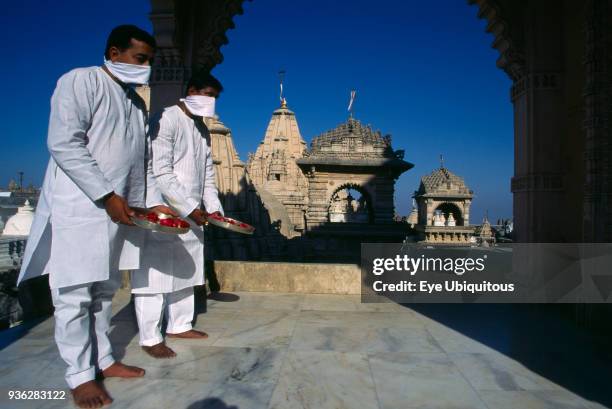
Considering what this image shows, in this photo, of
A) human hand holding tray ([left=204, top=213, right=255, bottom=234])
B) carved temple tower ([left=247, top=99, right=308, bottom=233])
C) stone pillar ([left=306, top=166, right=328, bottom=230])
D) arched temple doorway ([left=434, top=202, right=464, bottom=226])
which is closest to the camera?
human hand holding tray ([left=204, top=213, right=255, bottom=234])

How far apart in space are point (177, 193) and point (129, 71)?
95 cm

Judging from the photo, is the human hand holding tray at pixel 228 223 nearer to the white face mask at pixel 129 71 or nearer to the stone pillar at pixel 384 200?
the white face mask at pixel 129 71

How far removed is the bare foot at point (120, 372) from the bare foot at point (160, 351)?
1.06 feet

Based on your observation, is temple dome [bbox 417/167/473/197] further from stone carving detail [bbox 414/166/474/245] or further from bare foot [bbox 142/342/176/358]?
bare foot [bbox 142/342/176/358]

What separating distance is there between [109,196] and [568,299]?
14.7ft

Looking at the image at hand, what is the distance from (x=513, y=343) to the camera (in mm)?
3438

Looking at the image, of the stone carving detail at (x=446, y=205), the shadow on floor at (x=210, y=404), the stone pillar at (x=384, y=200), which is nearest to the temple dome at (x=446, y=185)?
the stone carving detail at (x=446, y=205)

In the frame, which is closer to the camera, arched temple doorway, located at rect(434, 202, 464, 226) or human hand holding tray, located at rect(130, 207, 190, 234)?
human hand holding tray, located at rect(130, 207, 190, 234)

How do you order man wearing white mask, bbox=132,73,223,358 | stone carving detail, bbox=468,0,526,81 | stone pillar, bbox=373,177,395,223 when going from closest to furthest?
man wearing white mask, bbox=132,73,223,358 → stone carving detail, bbox=468,0,526,81 → stone pillar, bbox=373,177,395,223

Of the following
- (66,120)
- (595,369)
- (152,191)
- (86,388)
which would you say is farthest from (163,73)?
(595,369)

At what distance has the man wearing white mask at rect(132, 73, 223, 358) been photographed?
10.5ft

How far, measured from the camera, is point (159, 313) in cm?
323

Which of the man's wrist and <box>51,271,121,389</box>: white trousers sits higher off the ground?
the man's wrist

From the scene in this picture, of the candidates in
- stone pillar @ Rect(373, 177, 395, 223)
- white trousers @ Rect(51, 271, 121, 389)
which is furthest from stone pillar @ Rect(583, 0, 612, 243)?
stone pillar @ Rect(373, 177, 395, 223)
